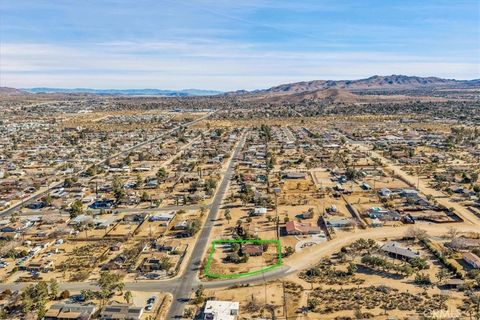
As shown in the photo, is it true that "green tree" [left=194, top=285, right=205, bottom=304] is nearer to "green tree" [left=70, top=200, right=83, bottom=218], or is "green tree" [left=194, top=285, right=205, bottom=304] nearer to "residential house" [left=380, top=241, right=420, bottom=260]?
"residential house" [left=380, top=241, right=420, bottom=260]

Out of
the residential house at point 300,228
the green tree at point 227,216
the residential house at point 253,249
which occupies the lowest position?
the residential house at point 253,249

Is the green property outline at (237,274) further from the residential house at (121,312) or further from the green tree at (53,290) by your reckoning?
the green tree at (53,290)

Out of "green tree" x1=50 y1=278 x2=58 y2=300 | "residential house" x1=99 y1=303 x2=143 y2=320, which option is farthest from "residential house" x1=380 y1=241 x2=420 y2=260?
"green tree" x1=50 y1=278 x2=58 y2=300

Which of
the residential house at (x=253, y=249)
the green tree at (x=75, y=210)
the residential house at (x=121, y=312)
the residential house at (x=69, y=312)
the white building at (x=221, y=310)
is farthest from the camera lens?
the green tree at (x=75, y=210)

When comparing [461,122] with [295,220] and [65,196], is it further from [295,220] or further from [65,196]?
[65,196]

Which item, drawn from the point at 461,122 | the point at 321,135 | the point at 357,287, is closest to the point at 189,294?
the point at 357,287

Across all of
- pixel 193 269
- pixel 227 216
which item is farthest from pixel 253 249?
pixel 227 216

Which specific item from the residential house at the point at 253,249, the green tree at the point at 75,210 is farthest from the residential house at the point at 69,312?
the green tree at the point at 75,210

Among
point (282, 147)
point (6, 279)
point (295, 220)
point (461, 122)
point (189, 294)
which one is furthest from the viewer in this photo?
point (461, 122)

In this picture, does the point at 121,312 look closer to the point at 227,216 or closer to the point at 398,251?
the point at 227,216
